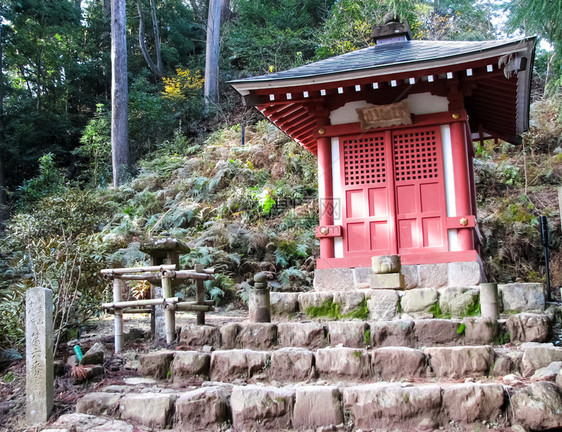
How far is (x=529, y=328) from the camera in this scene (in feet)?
17.6

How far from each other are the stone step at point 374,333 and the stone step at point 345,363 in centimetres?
32

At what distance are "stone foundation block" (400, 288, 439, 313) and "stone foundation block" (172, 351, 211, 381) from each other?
2.81 m

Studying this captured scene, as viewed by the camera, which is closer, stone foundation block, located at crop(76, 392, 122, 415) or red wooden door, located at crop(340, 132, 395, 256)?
stone foundation block, located at crop(76, 392, 122, 415)

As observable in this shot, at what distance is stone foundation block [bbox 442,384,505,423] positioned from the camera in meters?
4.04

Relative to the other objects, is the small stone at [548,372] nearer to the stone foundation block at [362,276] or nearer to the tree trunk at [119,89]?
the stone foundation block at [362,276]

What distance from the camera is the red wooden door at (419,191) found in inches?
307

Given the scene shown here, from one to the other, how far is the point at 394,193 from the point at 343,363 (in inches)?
146

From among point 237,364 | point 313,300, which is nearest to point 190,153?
point 313,300

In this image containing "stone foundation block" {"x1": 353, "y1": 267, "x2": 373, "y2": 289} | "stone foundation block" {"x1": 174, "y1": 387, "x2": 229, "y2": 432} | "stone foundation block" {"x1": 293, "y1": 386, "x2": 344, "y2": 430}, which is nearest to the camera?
"stone foundation block" {"x1": 293, "y1": 386, "x2": 344, "y2": 430}

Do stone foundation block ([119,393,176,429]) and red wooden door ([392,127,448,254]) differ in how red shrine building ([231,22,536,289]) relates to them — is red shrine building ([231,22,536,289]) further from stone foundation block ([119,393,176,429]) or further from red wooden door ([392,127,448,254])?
stone foundation block ([119,393,176,429])

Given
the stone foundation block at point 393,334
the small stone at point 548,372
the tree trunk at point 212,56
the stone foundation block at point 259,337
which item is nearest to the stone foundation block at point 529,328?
the small stone at point 548,372

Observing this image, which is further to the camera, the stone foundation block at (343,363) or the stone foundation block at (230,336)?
the stone foundation block at (230,336)

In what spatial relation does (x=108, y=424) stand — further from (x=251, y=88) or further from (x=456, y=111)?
(x=456, y=111)

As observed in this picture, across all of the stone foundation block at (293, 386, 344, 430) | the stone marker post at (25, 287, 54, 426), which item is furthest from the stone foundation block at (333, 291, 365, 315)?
the stone marker post at (25, 287, 54, 426)
